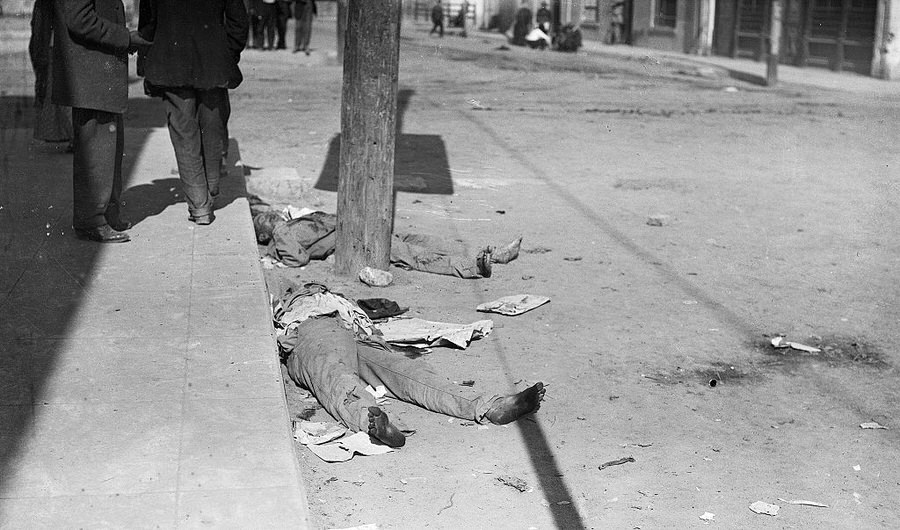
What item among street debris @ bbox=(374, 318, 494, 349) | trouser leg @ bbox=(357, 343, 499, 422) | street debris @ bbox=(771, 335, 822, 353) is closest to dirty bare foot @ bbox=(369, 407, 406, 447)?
trouser leg @ bbox=(357, 343, 499, 422)

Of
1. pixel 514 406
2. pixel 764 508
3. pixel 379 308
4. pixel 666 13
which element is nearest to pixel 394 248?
pixel 379 308

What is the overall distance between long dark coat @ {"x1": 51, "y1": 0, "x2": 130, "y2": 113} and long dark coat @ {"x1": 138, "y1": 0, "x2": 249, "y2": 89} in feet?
1.40

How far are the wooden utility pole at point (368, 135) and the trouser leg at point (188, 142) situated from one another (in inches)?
32.9

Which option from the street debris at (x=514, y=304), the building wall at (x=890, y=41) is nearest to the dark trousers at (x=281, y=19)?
the building wall at (x=890, y=41)

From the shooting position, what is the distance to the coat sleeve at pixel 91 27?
5543mm

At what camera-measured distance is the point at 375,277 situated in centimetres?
657

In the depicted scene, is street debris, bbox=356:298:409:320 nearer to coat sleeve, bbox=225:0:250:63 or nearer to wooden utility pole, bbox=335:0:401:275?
wooden utility pole, bbox=335:0:401:275

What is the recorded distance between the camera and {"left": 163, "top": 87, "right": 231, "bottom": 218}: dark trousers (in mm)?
6383

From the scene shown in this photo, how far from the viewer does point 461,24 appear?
40.9 meters

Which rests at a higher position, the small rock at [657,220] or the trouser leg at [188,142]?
the trouser leg at [188,142]

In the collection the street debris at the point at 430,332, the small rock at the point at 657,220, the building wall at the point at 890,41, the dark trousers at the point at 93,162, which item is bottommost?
the street debris at the point at 430,332

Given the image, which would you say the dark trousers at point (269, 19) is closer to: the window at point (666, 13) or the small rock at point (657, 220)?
the window at point (666, 13)

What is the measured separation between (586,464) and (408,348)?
145cm

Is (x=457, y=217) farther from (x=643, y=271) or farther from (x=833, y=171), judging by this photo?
(x=833, y=171)
